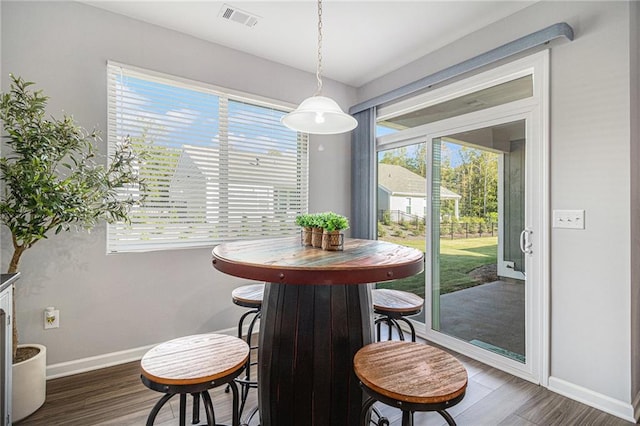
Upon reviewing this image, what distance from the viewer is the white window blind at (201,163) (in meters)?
2.65

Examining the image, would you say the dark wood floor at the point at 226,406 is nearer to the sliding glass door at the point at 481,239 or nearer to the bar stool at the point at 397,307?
the sliding glass door at the point at 481,239

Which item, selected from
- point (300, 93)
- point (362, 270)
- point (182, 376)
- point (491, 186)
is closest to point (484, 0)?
point (491, 186)

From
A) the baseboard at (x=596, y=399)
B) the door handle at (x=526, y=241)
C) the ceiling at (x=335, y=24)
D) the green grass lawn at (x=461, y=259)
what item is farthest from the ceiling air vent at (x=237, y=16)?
the baseboard at (x=596, y=399)

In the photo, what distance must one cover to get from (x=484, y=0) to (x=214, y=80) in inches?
91.0

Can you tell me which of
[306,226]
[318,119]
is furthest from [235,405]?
[318,119]

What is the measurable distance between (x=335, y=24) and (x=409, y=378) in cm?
266

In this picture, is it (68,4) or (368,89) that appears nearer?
(68,4)

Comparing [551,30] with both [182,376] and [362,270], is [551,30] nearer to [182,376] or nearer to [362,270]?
[362,270]

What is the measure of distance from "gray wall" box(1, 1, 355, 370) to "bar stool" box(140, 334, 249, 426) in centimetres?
143

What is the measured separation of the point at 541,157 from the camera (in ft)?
7.60

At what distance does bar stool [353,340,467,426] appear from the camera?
1098 millimetres

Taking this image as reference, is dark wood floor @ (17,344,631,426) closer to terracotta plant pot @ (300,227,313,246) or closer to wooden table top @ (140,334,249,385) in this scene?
wooden table top @ (140,334,249,385)

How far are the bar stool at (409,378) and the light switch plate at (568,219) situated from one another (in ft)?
4.83

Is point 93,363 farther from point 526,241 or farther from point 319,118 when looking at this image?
point 526,241
